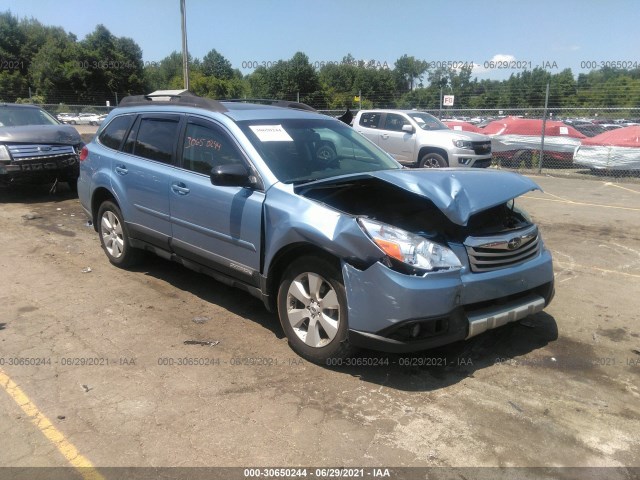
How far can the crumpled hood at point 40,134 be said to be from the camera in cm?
934

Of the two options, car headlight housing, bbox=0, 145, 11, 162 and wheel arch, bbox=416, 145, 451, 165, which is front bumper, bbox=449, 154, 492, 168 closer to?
wheel arch, bbox=416, 145, 451, 165

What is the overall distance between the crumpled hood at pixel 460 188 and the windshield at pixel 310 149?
0.84 m

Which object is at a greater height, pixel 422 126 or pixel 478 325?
pixel 422 126

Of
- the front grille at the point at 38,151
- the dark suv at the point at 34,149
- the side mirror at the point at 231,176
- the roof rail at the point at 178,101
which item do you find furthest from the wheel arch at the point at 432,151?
the side mirror at the point at 231,176

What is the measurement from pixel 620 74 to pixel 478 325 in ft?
138

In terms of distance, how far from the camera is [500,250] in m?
3.66

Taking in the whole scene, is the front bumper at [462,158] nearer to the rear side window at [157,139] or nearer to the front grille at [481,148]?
the front grille at [481,148]

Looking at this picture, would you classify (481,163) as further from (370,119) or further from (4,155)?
(4,155)

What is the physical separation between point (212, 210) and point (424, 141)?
383 inches

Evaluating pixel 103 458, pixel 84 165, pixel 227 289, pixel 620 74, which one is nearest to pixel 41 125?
pixel 84 165

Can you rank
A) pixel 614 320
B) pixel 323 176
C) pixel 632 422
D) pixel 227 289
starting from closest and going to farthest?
pixel 632 422 → pixel 323 176 → pixel 614 320 → pixel 227 289

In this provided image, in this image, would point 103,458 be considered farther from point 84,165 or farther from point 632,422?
point 84,165

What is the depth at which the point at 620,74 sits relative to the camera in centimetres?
3788

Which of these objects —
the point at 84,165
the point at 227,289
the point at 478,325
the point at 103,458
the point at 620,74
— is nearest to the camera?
the point at 103,458
